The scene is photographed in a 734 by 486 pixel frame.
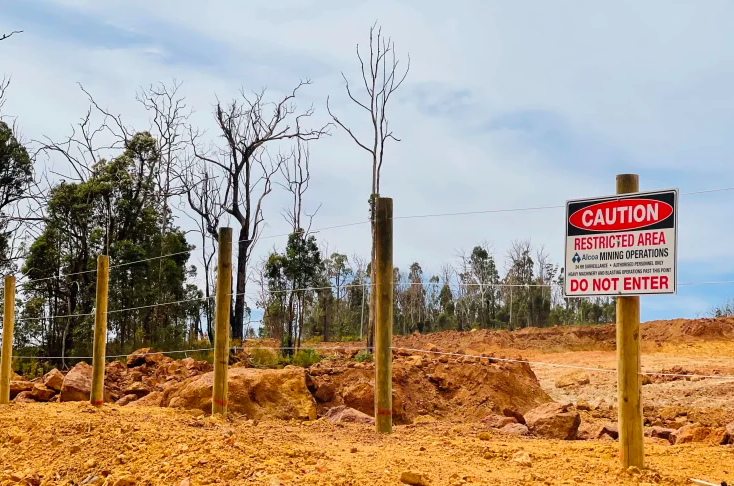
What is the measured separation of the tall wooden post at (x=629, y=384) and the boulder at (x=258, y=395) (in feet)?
16.4

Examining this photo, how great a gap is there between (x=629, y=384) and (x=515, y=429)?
314cm

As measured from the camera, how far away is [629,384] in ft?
18.0

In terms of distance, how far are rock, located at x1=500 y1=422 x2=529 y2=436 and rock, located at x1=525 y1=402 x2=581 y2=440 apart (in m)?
0.12

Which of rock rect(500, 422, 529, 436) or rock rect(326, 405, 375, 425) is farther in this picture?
rock rect(326, 405, 375, 425)

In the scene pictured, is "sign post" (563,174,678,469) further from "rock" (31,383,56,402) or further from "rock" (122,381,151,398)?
"rock" (31,383,56,402)

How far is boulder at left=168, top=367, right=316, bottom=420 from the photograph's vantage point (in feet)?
30.8

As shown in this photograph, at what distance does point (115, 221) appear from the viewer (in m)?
23.5

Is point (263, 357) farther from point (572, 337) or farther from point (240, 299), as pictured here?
point (572, 337)

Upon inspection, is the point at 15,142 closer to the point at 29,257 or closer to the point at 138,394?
the point at 29,257

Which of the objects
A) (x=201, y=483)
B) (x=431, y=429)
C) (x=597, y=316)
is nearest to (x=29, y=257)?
(x=431, y=429)

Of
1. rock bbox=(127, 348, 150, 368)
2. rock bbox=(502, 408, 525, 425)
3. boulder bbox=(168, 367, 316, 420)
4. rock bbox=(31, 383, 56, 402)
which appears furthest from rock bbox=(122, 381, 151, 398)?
rock bbox=(502, 408, 525, 425)

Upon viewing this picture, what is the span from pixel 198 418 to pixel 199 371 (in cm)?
545

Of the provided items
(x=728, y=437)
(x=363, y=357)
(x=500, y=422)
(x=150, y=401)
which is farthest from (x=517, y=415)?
(x=363, y=357)

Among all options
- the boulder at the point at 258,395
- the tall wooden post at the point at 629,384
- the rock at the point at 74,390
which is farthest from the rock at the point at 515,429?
the rock at the point at 74,390
